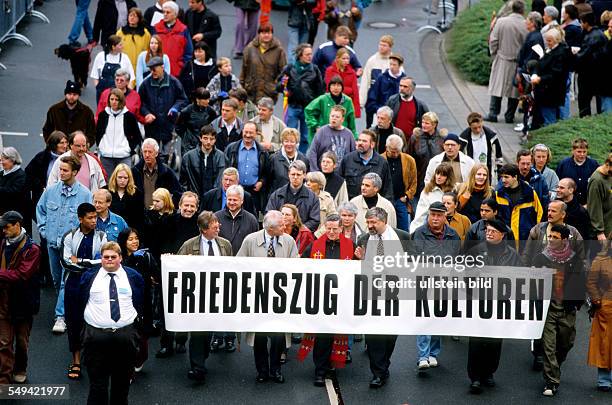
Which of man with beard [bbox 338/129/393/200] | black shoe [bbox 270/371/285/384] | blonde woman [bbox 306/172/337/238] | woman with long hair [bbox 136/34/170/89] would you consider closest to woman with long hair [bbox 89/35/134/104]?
woman with long hair [bbox 136/34/170/89]

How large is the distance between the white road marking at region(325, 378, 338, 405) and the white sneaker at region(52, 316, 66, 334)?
10.1 feet

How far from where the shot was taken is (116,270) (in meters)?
13.1

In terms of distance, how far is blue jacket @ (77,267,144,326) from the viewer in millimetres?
13094

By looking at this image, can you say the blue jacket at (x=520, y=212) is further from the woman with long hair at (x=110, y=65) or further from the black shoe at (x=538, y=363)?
the woman with long hair at (x=110, y=65)

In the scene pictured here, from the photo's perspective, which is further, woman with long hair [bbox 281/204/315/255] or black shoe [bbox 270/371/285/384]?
woman with long hair [bbox 281/204/315/255]

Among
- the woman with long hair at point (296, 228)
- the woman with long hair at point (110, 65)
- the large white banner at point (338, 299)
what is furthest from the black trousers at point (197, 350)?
the woman with long hair at point (110, 65)

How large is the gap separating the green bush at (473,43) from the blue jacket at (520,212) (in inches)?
378

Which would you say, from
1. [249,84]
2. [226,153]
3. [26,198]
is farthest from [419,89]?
[26,198]

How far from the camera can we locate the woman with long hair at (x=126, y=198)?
15.4 metres

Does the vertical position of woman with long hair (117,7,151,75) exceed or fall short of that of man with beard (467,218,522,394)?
it exceeds it

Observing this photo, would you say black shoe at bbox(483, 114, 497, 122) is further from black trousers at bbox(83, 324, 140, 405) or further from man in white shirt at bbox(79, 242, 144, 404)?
black trousers at bbox(83, 324, 140, 405)

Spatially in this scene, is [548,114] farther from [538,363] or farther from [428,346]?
[428,346]

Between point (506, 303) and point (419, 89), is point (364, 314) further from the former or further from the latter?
point (419, 89)

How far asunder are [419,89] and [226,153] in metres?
8.27
